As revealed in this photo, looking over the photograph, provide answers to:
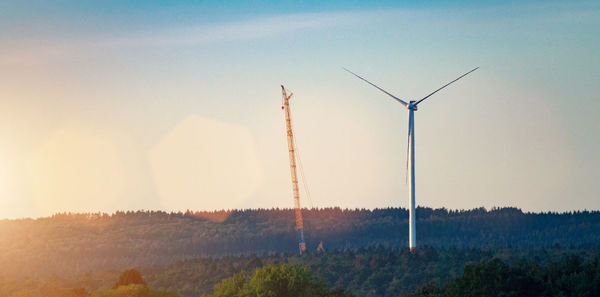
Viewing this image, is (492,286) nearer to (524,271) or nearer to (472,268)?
(472,268)

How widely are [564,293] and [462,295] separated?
72.5ft

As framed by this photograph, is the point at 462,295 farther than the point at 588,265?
No

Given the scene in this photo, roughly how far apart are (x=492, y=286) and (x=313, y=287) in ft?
119

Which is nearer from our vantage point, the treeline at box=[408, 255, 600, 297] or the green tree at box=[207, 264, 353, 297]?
the treeline at box=[408, 255, 600, 297]

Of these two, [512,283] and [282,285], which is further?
[282,285]

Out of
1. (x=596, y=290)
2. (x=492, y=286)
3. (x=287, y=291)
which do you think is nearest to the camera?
(x=492, y=286)

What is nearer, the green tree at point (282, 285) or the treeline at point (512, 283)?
the treeline at point (512, 283)

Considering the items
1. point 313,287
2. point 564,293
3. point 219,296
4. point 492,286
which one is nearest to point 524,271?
point 564,293

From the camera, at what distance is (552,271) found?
647ft

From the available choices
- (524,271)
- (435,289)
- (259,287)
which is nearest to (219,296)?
(259,287)

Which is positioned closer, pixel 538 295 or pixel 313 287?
pixel 538 295

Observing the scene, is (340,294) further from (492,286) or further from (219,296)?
(492,286)

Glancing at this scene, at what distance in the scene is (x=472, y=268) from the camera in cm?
17288

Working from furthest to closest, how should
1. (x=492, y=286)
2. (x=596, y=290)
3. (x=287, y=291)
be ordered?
(x=287, y=291) → (x=596, y=290) → (x=492, y=286)
